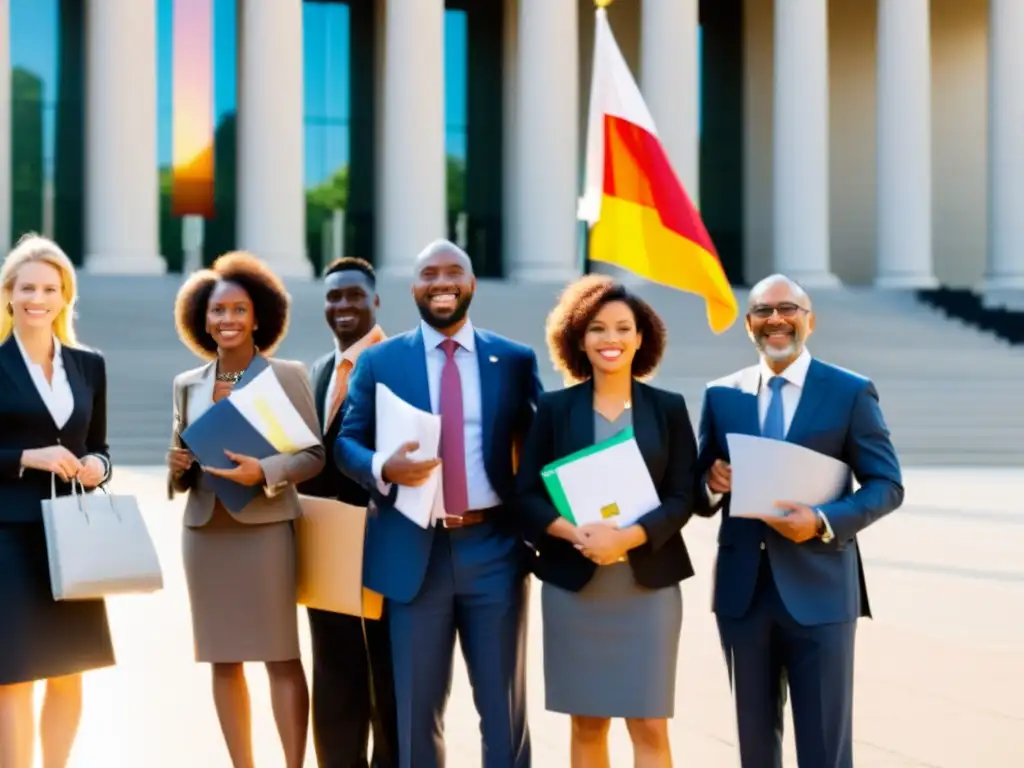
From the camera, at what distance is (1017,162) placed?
51469 millimetres

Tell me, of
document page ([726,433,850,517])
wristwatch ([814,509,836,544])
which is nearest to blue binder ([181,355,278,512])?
document page ([726,433,850,517])

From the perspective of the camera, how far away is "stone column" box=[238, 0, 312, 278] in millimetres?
45312

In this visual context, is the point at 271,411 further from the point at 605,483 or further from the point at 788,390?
the point at 788,390

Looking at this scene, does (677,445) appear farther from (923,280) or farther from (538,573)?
(923,280)

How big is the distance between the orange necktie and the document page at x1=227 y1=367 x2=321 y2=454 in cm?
74

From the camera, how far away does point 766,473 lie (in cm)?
725

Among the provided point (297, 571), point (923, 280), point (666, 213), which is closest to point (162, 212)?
point (923, 280)

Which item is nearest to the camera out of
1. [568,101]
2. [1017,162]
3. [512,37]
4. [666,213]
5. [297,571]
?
[297,571]

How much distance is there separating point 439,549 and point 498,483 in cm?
47

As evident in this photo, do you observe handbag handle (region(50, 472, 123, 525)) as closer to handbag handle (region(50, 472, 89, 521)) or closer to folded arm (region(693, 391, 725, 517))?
handbag handle (region(50, 472, 89, 521))

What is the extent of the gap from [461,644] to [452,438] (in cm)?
108

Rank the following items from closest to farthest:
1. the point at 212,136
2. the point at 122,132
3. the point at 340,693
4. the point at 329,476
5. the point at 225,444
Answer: the point at 225,444
the point at 340,693
the point at 329,476
the point at 122,132
the point at 212,136

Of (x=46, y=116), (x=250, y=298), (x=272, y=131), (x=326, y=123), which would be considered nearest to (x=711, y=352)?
(x=272, y=131)

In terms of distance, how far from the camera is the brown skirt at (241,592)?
8.27 m
